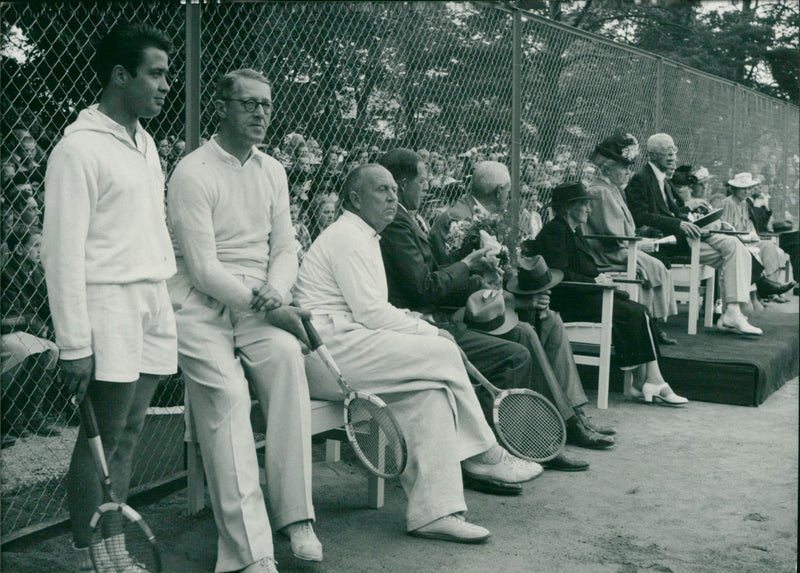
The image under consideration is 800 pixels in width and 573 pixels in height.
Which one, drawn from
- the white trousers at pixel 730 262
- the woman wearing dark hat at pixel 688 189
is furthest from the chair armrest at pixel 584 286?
the woman wearing dark hat at pixel 688 189

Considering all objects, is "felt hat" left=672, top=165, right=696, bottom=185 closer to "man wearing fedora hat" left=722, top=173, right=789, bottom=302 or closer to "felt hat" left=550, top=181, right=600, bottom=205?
"man wearing fedora hat" left=722, top=173, right=789, bottom=302

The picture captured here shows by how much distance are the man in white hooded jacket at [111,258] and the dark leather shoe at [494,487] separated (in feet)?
6.07

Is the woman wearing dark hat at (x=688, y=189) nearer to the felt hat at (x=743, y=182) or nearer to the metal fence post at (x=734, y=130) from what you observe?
the felt hat at (x=743, y=182)

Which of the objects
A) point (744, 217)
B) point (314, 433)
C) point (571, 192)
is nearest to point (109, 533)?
point (314, 433)

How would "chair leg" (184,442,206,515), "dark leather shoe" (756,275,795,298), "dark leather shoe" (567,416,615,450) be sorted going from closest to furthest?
"chair leg" (184,442,206,515) → "dark leather shoe" (567,416,615,450) → "dark leather shoe" (756,275,795,298)

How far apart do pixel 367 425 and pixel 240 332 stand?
591 mm

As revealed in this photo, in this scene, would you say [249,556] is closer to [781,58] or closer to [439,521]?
[439,521]

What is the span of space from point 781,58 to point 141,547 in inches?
A: 863

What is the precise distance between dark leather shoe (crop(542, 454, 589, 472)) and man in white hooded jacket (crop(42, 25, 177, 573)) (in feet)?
7.91

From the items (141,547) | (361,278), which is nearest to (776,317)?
(361,278)

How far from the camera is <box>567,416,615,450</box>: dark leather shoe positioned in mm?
5426

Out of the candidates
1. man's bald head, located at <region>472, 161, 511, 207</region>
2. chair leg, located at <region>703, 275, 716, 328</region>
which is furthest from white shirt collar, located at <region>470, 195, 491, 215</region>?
chair leg, located at <region>703, 275, 716, 328</region>

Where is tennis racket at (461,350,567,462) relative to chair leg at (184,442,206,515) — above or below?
above

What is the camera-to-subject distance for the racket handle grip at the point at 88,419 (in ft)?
9.56
